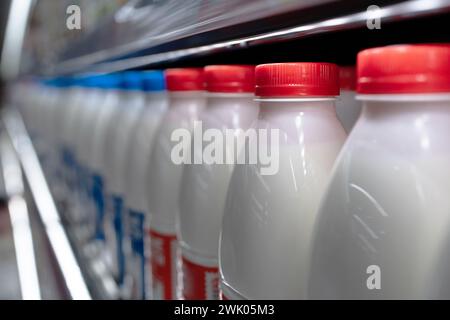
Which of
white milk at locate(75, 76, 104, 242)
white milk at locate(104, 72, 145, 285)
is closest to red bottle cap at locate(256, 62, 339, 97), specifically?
white milk at locate(104, 72, 145, 285)

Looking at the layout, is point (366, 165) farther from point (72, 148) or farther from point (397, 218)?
point (72, 148)

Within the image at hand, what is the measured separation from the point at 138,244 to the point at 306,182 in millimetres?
508

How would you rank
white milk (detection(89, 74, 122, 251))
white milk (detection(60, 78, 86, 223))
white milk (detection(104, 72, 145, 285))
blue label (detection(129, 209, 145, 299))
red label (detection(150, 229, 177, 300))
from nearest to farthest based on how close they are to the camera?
red label (detection(150, 229, 177, 300)) → blue label (detection(129, 209, 145, 299)) → white milk (detection(104, 72, 145, 285)) → white milk (detection(89, 74, 122, 251)) → white milk (detection(60, 78, 86, 223))

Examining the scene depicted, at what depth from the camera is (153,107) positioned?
3.13ft

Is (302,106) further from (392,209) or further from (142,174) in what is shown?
(142,174)

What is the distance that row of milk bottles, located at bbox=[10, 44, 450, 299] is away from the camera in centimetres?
37

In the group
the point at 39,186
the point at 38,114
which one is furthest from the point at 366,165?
the point at 38,114

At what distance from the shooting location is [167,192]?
81 centimetres

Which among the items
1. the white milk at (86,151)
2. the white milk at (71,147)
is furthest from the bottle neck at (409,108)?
the white milk at (71,147)

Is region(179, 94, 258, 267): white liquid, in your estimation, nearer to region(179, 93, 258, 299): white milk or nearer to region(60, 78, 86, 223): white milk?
region(179, 93, 258, 299): white milk

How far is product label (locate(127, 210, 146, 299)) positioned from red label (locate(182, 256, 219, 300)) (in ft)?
0.82

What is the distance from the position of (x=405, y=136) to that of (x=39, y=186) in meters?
2.13

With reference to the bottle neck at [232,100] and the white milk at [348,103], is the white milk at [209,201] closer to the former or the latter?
the bottle neck at [232,100]
